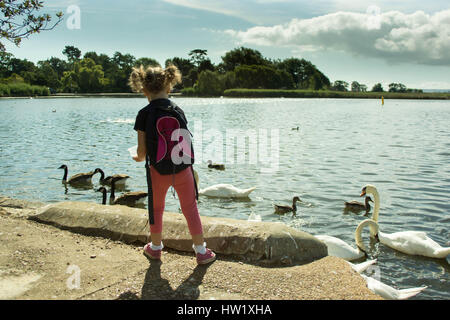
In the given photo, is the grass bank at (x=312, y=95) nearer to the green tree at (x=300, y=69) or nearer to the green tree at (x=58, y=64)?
the green tree at (x=300, y=69)

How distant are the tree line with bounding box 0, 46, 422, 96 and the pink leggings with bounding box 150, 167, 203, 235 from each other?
9883 centimetres

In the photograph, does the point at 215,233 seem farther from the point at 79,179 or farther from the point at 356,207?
the point at 79,179

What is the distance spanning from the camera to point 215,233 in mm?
4516

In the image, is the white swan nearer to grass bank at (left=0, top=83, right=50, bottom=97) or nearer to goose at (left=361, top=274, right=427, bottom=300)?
goose at (left=361, top=274, right=427, bottom=300)

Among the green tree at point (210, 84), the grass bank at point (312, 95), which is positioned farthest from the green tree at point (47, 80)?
the grass bank at point (312, 95)

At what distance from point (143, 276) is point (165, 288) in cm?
34

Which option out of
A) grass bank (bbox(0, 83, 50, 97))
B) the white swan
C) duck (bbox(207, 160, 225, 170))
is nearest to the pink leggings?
the white swan

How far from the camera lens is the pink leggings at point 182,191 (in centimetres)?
391

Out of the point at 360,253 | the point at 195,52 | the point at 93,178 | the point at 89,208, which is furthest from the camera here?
the point at 195,52

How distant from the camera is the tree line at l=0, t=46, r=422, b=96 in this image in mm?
104000

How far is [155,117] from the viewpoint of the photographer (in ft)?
12.4

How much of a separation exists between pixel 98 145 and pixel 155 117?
1613 cm
